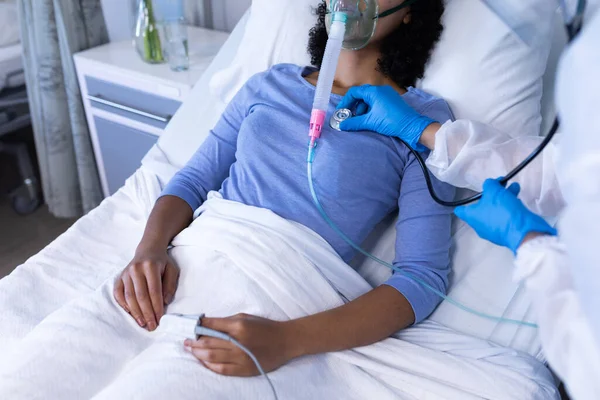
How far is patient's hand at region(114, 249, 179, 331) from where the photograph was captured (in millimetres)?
949

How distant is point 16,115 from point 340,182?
1.69m

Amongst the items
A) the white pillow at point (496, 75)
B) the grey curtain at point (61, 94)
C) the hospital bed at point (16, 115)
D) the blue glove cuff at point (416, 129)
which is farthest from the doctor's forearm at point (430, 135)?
the hospital bed at point (16, 115)

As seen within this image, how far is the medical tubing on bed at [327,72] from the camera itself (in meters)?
1.02

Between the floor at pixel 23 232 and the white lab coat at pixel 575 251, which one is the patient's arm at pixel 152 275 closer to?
the white lab coat at pixel 575 251

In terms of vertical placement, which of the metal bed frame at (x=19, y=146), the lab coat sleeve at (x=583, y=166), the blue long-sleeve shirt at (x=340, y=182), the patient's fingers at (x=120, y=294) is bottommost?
the metal bed frame at (x=19, y=146)

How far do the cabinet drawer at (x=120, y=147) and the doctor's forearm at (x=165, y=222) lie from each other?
69 centimetres

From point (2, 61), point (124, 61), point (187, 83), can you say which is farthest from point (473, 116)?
point (2, 61)

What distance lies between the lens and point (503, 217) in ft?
2.32

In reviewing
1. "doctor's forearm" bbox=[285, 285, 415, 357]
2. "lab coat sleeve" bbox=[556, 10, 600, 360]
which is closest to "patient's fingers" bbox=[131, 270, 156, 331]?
"doctor's forearm" bbox=[285, 285, 415, 357]

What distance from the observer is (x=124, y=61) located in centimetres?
180

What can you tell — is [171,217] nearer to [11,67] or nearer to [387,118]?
[387,118]

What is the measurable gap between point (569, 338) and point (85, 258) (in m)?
0.99

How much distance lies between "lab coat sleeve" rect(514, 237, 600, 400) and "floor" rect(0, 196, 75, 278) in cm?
188

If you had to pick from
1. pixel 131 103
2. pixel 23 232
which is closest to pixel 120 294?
pixel 131 103
